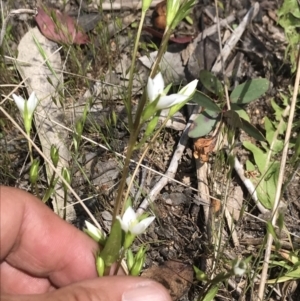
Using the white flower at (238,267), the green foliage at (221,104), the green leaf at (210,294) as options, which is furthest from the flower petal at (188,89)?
the green foliage at (221,104)

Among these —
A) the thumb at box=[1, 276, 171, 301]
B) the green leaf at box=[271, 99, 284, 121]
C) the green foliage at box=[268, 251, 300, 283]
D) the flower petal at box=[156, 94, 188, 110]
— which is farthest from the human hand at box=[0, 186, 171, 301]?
the green leaf at box=[271, 99, 284, 121]

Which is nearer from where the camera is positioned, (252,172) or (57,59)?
(252,172)

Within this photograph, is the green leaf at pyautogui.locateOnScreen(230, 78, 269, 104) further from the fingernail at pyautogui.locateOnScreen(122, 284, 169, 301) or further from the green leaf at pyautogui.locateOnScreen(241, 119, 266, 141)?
the fingernail at pyautogui.locateOnScreen(122, 284, 169, 301)

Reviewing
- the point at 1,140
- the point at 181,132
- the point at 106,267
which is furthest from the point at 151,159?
the point at 106,267

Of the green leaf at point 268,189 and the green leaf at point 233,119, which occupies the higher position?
the green leaf at point 233,119

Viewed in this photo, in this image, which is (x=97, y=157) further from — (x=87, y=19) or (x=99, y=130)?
(x=87, y=19)

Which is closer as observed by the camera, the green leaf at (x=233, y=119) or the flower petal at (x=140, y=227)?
the flower petal at (x=140, y=227)

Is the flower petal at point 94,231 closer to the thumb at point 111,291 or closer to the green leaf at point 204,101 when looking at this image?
the thumb at point 111,291
